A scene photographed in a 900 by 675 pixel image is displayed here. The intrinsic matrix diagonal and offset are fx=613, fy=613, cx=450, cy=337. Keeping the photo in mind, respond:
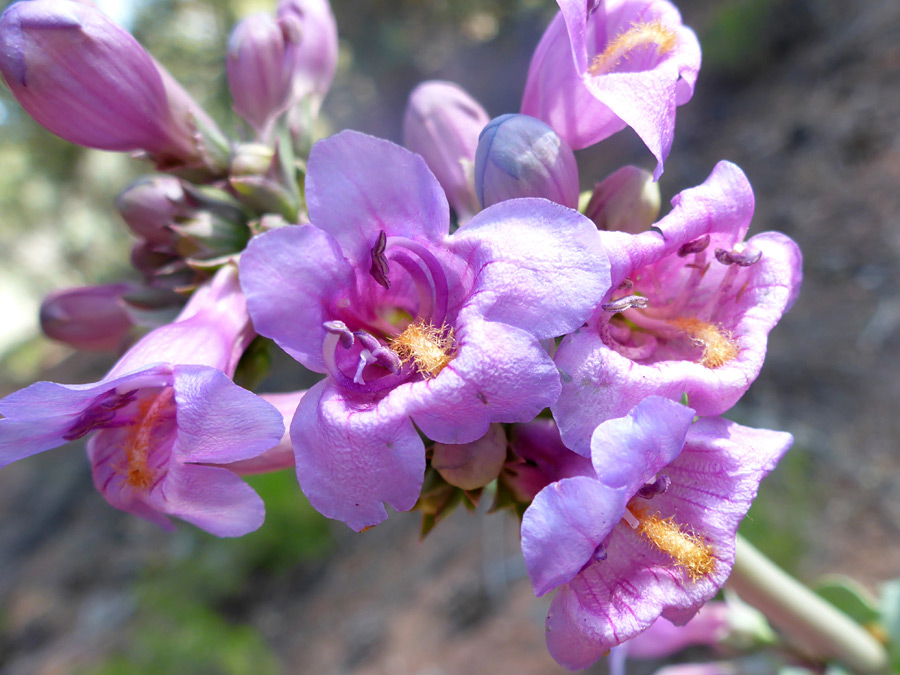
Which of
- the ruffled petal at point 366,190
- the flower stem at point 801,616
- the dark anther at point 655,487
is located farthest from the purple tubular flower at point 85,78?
the flower stem at point 801,616

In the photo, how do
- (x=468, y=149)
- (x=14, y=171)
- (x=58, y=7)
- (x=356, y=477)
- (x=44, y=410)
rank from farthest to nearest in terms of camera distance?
(x=14, y=171) → (x=468, y=149) → (x=58, y=7) → (x=44, y=410) → (x=356, y=477)

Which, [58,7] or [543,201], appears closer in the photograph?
[543,201]

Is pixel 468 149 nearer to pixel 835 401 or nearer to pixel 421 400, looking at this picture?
pixel 421 400

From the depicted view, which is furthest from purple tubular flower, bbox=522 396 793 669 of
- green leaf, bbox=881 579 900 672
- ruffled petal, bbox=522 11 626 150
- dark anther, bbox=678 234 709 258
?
green leaf, bbox=881 579 900 672

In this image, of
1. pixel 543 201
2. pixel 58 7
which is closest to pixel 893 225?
pixel 543 201

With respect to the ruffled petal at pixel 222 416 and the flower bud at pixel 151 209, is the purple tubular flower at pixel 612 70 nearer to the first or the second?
the ruffled petal at pixel 222 416

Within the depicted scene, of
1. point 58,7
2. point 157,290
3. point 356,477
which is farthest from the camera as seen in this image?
point 157,290

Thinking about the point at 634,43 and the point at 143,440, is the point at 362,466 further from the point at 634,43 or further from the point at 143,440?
the point at 634,43

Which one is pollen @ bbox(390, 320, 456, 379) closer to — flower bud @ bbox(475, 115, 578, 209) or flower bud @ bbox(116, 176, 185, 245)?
flower bud @ bbox(475, 115, 578, 209)
